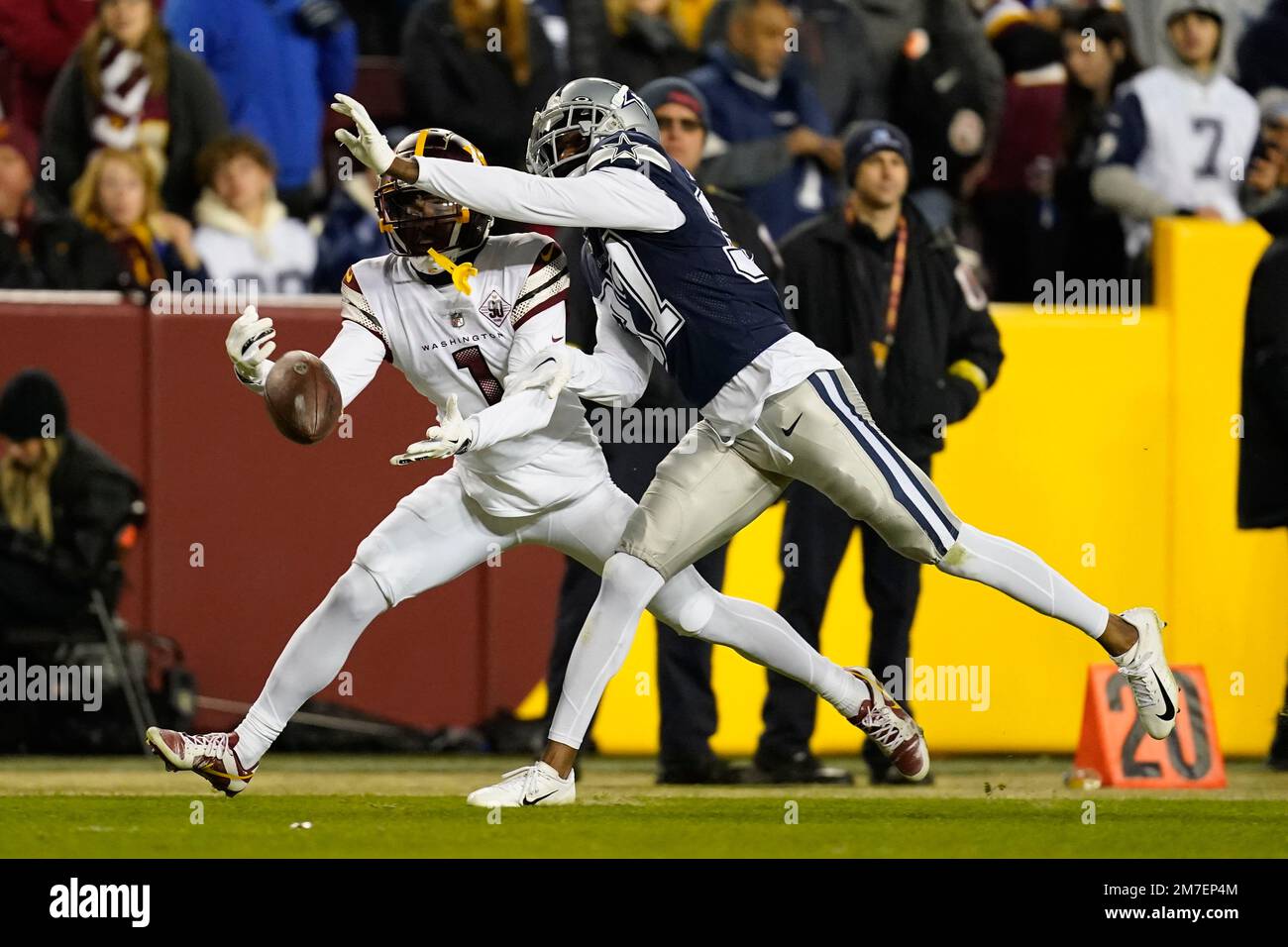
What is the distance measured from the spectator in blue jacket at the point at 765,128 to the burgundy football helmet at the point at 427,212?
298 centimetres

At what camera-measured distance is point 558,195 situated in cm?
617

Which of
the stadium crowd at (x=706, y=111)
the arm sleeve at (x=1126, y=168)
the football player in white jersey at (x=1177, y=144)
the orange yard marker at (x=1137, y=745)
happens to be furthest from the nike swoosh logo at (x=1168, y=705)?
the arm sleeve at (x=1126, y=168)

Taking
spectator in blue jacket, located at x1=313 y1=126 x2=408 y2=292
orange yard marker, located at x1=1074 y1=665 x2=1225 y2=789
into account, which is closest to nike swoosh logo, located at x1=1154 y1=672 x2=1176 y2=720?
orange yard marker, located at x1=1074 y1=665 x2=1225 y2=789

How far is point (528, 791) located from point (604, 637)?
0.47 m

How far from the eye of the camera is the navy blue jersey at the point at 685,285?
6.47 m

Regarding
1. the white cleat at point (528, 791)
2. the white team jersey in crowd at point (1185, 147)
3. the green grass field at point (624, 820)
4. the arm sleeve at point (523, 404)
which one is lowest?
the green grass field at point (624, 820)

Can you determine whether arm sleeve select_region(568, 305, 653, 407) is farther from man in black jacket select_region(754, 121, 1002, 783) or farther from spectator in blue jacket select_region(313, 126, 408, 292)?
spectator in blue jacket select_region(313, 126, 408, 292)

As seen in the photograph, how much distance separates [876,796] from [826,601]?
999mm

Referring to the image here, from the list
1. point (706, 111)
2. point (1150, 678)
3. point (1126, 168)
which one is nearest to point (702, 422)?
point (1150, 678)

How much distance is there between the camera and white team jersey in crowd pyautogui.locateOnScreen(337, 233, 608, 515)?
6.57m

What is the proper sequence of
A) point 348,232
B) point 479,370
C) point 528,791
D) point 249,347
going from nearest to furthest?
point 249,347 → point 528,791 → point 479,370 → point 348,232

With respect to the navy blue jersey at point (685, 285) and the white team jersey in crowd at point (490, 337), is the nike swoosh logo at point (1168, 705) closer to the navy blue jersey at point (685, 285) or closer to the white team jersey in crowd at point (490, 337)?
the navy blue jersey at point (685, 285)

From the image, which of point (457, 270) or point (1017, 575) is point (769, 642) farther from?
point (457, 270)

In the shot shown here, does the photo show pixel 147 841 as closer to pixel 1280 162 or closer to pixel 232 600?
pixel 232 600
